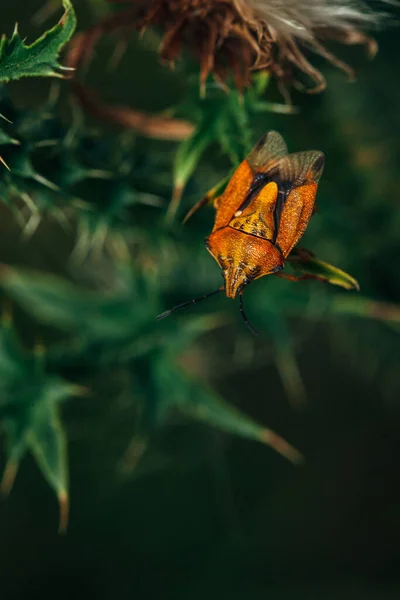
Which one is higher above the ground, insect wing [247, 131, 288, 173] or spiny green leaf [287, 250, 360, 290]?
insect wing [247, 131, 288, 173]

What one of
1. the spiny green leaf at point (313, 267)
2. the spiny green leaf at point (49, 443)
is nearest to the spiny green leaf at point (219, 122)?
the spiny green leaf at point (313, 267)

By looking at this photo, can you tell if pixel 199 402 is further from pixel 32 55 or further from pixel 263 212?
pixel 32 55

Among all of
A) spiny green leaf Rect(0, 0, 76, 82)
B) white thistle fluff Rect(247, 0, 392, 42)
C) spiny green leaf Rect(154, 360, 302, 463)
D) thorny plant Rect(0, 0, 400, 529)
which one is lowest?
spiny green leaf Rect(154, 360, 302, 463)

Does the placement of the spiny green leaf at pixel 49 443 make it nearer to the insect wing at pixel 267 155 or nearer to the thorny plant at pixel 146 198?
the thorny plant at pixel 146 198

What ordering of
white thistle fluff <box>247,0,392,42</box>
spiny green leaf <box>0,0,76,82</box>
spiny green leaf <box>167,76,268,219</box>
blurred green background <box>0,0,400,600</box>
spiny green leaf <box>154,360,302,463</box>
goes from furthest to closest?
blurred green background <box>0,0,400,600</box> → spiny green leaf <box>154,360,302,463</box> → spiny green leaf <box>167,76,268,219</box> → white thistle fluff <box>247,0,392,42</box> → spiny green leaf <box>0,0,76,82</box>

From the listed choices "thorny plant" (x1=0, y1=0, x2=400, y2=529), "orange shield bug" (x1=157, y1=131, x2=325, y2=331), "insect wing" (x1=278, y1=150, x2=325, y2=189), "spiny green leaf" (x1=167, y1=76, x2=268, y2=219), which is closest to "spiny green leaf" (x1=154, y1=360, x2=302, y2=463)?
"thorny plant" (x1=0, y1=0, x2=400, y2=529)

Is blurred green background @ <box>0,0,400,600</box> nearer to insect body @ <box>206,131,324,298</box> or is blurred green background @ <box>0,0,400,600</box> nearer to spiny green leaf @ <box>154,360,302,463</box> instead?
spiny green leaf @ <box>154,360,302,463</box>
